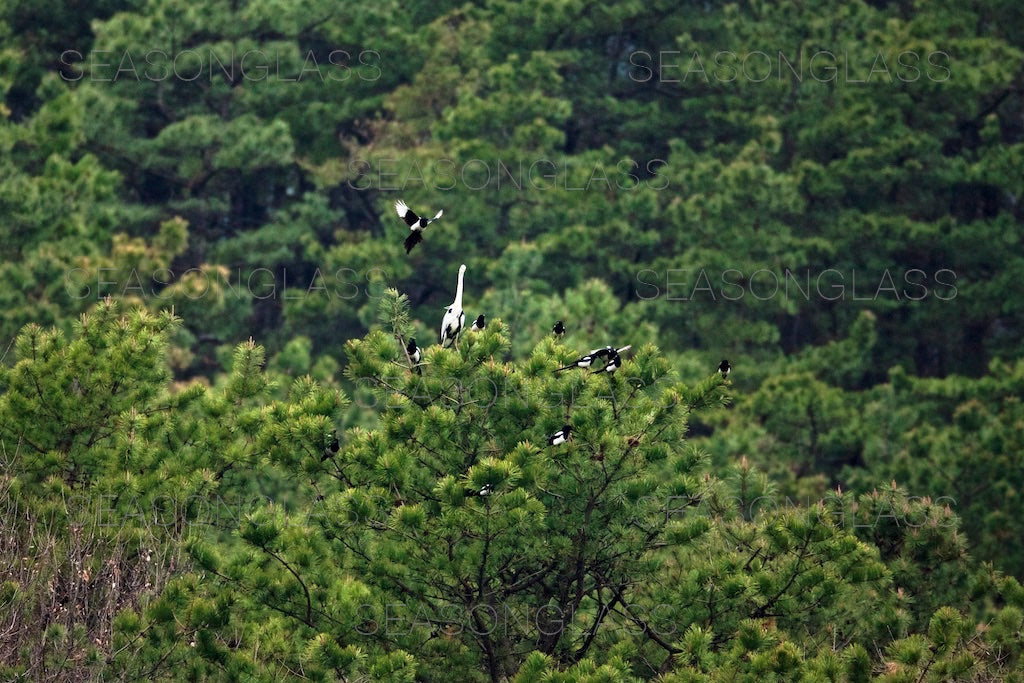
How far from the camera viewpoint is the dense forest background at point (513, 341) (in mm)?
12203

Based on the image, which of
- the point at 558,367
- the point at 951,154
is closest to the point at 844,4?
the point at 951,154

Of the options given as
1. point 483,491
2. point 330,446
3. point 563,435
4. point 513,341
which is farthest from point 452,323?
point 513,341

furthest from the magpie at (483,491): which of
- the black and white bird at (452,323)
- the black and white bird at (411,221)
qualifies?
the black and white bird at (411,221)

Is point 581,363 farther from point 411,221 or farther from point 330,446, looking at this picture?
point 330,446

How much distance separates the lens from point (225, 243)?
3014 centimetres

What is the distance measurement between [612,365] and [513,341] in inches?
468

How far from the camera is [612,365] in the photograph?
1250 centimetres

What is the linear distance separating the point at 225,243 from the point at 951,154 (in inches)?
473

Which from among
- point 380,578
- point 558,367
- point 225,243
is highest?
point 558,367

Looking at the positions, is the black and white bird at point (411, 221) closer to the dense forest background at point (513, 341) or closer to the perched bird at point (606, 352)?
the dense forest background at point (513, 341)

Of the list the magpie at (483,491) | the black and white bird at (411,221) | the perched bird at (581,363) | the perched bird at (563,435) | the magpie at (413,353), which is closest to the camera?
the magpie at (483,491)

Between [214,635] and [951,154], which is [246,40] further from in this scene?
[214,635]

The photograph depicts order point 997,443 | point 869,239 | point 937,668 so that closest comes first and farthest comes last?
1. point 937,668
2. point 997,443
3. point 869,239

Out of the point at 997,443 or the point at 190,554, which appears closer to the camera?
the point at 190,554
